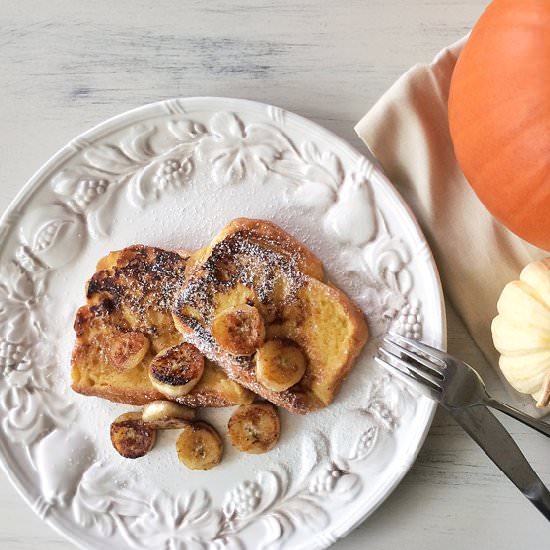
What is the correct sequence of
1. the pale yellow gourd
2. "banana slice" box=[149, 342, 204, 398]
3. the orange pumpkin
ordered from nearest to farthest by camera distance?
1. the orange pumpkin
2. the pale yellow gourd
3. "banana slice" box=[149, 342, 204, 398]

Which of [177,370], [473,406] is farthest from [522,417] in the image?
[177,370]

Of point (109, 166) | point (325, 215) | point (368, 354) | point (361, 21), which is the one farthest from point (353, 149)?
point (109, 166)

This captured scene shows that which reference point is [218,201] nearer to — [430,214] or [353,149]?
[353,149]

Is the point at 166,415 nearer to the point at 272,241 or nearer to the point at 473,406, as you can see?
the point at 272,241

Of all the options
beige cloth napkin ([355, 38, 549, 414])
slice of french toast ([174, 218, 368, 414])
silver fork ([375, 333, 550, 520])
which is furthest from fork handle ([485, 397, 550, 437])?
slice of french toast ([174, 218, 368, 414])

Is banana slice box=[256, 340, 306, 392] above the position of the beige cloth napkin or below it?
below

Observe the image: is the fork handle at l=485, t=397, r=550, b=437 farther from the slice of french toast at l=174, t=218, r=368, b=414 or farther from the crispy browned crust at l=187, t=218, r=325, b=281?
the crispy browned crust at l=187, t=218, r=325, b=281

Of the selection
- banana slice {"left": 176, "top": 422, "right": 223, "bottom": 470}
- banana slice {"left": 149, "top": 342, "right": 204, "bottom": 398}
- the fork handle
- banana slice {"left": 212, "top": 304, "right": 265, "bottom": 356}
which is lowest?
banana slice {"left": 176, "top": 422, "right": 223, "bottom": 470}
